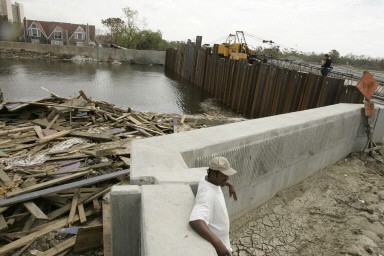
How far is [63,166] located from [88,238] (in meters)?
2.63

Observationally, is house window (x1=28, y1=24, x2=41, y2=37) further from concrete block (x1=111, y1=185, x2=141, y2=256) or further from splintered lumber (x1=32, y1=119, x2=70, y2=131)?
concrete block (x1=111, y1=185, x2=141, y2=256)

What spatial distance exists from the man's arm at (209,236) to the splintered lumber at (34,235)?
3.07 meters

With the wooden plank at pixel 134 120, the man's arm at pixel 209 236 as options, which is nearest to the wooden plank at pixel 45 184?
the man's arm at pixel 209 236

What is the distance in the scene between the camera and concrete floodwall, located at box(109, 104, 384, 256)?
8.36 feet

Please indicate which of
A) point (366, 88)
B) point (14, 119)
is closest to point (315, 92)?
point (366, 88)

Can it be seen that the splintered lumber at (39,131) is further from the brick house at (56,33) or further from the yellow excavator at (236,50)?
the brick house at (56,33)

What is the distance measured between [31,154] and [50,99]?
424cm

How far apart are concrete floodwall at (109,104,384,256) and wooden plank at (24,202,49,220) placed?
2043mm

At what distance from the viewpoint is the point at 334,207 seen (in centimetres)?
574

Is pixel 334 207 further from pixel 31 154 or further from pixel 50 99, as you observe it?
pixel 50 99

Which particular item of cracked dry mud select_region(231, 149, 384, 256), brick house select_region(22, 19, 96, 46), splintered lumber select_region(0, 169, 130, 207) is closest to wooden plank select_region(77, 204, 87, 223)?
splintered lumber select_region(0, 169, 130, 207)

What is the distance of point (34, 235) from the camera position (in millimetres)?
4367

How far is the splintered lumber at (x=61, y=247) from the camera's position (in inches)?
159

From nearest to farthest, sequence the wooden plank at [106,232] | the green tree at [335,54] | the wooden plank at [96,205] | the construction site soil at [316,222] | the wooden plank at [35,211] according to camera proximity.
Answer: the wooden plank at [106,232] → the construction site soil at [316,222] → the wooden plank at [35,211] → the wooden plank at [96,205] → the green tree at [335,54]
